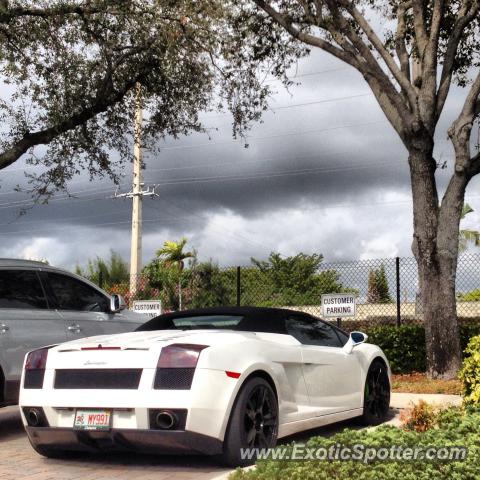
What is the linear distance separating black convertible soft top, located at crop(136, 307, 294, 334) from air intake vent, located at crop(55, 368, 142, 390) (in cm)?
131

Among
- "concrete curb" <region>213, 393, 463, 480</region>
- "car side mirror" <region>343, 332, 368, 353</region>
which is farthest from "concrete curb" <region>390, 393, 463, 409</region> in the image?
"car side mirror" <region>343, 332, 368, 353</region>

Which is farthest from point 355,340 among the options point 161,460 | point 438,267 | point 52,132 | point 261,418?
point 52,132

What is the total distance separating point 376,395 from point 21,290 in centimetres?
436

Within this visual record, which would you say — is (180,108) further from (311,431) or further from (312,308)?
(311,431)

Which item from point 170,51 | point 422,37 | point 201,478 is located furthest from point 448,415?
point 170,51

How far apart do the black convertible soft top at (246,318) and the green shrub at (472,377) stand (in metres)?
1.79

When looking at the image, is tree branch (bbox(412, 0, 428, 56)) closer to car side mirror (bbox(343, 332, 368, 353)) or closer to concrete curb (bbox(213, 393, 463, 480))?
concrete curb (bbox(213, 393, 463, 480))

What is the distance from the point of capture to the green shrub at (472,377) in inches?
279

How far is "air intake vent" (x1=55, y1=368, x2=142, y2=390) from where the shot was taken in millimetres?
6184

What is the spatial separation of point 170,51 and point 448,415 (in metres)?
13.0

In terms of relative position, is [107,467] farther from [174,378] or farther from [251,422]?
[251,422]

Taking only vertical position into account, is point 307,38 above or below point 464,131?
above

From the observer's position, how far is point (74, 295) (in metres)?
9.70

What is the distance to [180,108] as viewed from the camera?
19.7 meters
